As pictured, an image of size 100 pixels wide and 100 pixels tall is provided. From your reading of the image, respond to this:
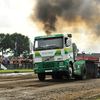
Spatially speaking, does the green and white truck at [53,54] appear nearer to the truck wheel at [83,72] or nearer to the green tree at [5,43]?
the truck wheel at [83,72]

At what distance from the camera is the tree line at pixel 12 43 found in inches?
3538

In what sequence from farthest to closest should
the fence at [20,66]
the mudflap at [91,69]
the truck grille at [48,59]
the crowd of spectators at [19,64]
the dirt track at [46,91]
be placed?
the fence at [20,66], the crowd of spectators at [19,64], the mudflap at [91,69], the truck grille at [48,59], the dirt track at [46,91]

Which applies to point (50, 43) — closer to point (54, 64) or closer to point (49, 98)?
point (54, 64)

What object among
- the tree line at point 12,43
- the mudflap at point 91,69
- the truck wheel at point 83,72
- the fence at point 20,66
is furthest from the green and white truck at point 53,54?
the tree line at point 12,43

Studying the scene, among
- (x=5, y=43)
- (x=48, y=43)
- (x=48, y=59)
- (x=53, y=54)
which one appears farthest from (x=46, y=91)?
(x=5, y=43)

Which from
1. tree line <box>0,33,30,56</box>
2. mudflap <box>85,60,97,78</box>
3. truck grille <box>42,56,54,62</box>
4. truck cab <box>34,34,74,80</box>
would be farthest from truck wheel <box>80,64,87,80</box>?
tree line <box>0,33,30,56</box>

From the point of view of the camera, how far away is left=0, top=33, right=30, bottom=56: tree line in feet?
295

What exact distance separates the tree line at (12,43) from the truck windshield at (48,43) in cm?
7487

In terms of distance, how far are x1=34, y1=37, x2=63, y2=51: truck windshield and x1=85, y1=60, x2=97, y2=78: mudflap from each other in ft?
16.8

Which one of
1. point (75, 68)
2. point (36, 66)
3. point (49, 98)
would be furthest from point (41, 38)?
point (49, 98)

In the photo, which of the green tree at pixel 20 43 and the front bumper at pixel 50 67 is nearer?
the front bumper at pixel 50 67

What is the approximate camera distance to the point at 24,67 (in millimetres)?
39531

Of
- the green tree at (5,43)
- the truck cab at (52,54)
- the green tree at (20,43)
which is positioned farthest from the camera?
the green tree at (20,43)

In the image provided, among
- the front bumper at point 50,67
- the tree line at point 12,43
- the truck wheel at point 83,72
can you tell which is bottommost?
the truck wheel at point 83,72
